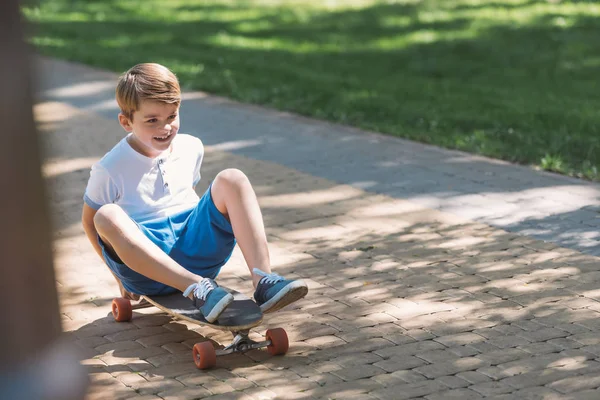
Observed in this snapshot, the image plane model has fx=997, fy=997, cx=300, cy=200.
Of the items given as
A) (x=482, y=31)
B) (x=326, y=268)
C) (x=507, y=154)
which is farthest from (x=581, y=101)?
(x=326, y=268)

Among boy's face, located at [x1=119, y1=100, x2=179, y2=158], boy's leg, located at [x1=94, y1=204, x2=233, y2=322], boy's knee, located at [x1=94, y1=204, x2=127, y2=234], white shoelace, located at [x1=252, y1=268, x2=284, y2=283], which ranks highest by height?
boy's face, located at [x1=119, y1=100, x2=179, y2=158]

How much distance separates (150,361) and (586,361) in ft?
6.03

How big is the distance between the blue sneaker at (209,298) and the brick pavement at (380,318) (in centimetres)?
27

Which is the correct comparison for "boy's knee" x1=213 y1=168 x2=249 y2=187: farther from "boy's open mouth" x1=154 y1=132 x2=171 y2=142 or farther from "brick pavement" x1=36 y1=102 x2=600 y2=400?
"brick pavement" x1=36 y1=102 x2=600 y2=400

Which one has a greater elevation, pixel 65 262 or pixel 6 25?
pixel 6 25

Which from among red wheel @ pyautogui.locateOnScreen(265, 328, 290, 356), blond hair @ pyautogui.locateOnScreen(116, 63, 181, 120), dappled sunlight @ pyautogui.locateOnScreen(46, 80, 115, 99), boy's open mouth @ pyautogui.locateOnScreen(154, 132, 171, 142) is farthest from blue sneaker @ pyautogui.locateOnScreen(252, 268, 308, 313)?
dappled sunlight @ pyautogui.locateOnScreen(46, 80, 115, 99)

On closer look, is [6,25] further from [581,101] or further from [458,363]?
[581,101]

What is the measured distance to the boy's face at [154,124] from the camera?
14.6ft

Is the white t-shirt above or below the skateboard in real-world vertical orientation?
above

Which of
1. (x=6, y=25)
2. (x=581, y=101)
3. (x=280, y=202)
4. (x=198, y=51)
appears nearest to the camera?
(x=6, y=25)

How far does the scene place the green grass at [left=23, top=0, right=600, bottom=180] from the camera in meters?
8.75

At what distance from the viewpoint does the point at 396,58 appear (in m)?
12.2

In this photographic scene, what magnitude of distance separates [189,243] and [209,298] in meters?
0.49

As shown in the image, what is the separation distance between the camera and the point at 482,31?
519 inches
